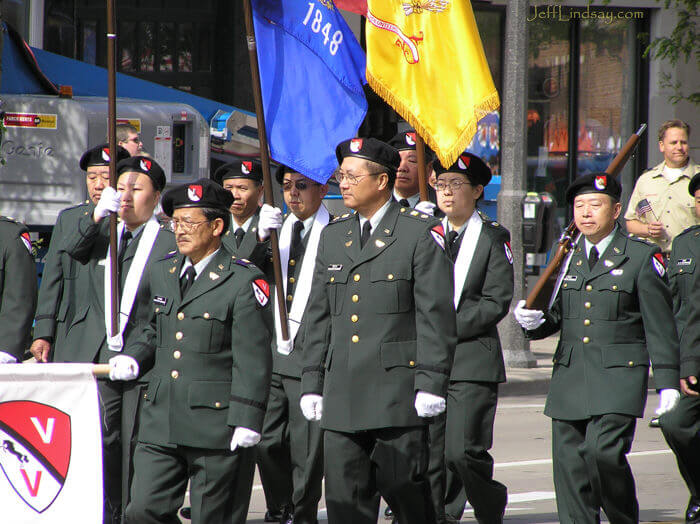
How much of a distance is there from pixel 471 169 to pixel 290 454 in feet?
6.43

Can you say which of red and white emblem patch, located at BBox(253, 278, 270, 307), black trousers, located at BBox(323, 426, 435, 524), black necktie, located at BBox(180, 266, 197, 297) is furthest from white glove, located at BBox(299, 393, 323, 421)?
black necktie, located at BBox(180, 266, 197, 297)

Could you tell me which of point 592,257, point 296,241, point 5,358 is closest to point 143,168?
point 296,241

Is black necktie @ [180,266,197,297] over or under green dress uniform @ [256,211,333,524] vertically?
over

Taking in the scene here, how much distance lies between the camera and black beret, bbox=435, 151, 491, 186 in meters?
7.53

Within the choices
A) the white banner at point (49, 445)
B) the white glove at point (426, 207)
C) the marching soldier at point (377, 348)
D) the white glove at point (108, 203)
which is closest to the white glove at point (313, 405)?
the marching soldier at point (377, 348)

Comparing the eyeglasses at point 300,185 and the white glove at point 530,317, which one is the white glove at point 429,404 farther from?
the eyeglasses at point 300,185

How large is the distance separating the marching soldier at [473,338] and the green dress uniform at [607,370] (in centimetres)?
41

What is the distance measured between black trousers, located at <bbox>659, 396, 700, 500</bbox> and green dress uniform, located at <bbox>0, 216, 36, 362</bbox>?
369 cm

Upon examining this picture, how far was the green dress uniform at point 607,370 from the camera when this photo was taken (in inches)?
258

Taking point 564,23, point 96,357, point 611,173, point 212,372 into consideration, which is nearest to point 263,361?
point 212,372

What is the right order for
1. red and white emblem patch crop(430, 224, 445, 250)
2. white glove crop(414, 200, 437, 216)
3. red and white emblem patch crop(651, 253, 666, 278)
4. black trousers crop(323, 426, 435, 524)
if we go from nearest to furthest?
black trousers crop(323, 426, 435, 524) → red and white emblem patch crop(430, 224, 445, 250) → red and white emblem patch crop(651, 253, 666, 278) → white glove crop(414, 200, 437, 216)

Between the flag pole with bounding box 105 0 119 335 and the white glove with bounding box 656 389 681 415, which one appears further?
the flag pole with bounding box 105 0 119 335

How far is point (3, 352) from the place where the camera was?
22.8ft

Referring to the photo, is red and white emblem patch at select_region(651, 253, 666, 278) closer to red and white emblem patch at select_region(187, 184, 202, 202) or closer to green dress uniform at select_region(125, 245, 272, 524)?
green dress uniform at select_region(125, 245, 272, 524)
